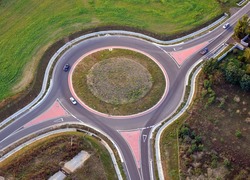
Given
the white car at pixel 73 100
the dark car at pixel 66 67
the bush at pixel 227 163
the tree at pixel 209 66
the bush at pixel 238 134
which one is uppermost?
the dark car at pixel 66 67

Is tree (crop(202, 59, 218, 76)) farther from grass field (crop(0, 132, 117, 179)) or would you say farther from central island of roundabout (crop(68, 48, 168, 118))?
grass field (crop(0, 132, 117, 179))

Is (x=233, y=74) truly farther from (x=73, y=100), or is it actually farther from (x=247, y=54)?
(x=73, y=100)

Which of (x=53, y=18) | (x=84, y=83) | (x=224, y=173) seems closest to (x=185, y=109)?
(x=224, y=173)

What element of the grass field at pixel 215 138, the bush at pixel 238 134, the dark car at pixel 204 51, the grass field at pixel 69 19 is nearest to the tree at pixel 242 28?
the dark car at pixel 204 51

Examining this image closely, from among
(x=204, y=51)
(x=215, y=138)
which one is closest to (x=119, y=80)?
(x=204, y=51)

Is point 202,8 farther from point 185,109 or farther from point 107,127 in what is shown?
point 107,127

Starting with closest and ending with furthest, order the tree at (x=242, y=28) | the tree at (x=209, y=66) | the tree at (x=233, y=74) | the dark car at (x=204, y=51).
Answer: the tree at (x=233, y=74) < the tree at (x=209, y=66) < the dark car at (x=204, y=51) < the tree at (x=242, y=28)

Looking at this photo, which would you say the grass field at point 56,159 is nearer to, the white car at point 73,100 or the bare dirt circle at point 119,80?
the white car at point 73,100

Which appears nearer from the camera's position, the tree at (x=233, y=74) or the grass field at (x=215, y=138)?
the grass field at (x=215, y=138)
